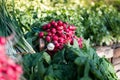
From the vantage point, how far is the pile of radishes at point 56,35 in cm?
314

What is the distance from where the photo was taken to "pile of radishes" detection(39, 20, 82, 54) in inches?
124

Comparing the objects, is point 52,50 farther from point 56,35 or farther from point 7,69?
point 7,69

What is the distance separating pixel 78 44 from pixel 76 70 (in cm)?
57

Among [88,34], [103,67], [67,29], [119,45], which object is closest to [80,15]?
[88,34]

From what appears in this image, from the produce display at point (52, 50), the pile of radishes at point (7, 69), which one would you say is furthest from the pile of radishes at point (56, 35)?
the pile of radishes at point (7, 69)

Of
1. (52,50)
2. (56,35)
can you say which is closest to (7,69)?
(52,50)

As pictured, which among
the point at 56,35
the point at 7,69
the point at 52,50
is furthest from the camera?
the point at 56,35

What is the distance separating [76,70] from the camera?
2686 millimetres

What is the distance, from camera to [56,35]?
325 cm

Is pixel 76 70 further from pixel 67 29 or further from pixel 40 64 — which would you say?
pixel 67 29

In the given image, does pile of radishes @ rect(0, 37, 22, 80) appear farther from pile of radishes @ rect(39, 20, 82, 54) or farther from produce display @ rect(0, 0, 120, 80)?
pile of radishes @ rect(39, 20, 82, 54)

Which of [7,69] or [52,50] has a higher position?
[7,69]

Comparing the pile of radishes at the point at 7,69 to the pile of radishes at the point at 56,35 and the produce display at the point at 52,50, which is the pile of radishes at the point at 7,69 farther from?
the pile of radishes at the point at 56,35

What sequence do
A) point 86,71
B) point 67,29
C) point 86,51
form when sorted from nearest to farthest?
point 86,71 < point 86,51 < point 67,29
